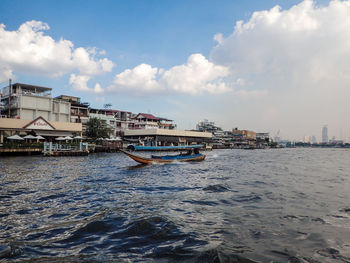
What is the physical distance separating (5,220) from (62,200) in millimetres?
2526

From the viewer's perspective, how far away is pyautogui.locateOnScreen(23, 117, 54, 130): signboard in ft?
133

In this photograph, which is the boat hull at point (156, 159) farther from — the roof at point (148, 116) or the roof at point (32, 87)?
the roof at point (148, 116)

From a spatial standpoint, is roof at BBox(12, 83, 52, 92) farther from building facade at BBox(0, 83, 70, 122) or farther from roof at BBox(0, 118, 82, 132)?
roof at BBox(0, 118, 82, 132)

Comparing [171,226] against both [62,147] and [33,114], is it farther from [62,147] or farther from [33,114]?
[33,114]

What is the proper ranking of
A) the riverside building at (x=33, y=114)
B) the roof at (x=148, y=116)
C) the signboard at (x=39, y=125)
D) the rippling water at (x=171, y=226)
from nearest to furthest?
the rippling water at (x=171, y=226) → the riverside building at (x=33, y=114) → the signboard at (x=39, y=125) → the roof at (x=148, y=116)

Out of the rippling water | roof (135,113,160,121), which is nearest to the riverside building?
roof (135,113,160,121)

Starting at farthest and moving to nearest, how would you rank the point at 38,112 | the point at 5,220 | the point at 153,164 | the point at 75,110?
the point at 75,110 → the point at 38,112 → the point at 153,164 → the point at 5,220

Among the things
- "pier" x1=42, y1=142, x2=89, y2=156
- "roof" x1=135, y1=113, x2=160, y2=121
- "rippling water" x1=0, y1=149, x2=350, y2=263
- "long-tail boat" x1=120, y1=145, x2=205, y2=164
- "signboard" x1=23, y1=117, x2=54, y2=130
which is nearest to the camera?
"rippling water" x1=0, y1=149, x2=350, y2=263

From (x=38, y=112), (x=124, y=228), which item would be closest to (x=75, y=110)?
(x=38, y=112)

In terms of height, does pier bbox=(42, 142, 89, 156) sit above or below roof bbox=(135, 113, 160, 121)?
below

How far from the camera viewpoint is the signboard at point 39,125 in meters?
40.6

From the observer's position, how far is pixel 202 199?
9.88 m

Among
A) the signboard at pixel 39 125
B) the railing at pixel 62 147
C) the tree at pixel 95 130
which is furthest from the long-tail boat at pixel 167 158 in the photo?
the tree at pixel 95 130

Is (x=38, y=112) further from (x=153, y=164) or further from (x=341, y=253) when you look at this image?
(x=341, y=253)
